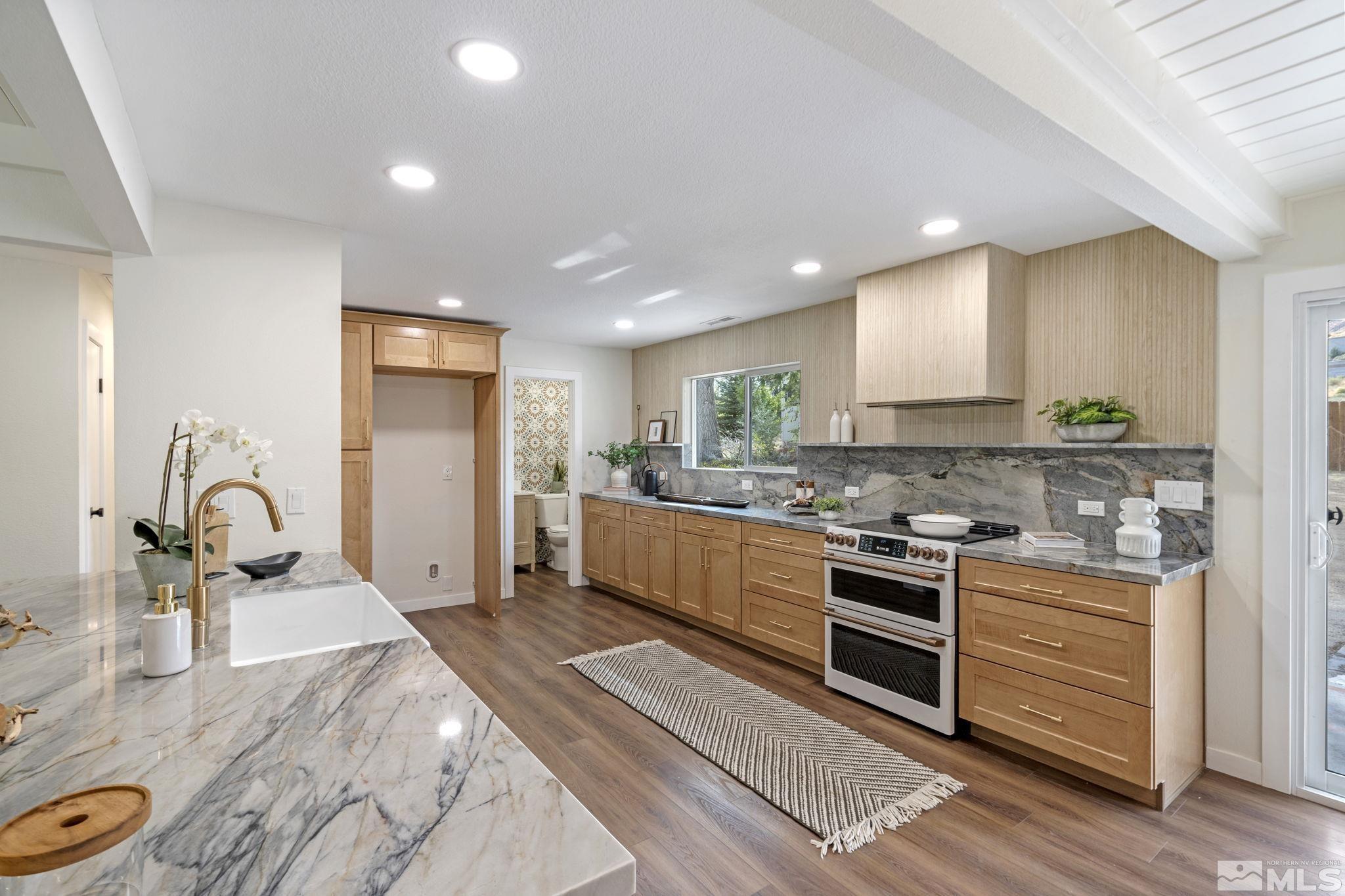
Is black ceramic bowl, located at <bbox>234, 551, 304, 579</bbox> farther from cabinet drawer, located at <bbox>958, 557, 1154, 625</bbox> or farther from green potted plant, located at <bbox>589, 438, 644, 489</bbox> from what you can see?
green potted plant, located at <bbox>589, 438, 644, 489</bbox>

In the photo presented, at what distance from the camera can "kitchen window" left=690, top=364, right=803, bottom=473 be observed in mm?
4758

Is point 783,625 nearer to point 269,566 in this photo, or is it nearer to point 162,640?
point 269,566

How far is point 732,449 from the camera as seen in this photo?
5289 mm

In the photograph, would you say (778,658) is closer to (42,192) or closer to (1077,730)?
(1077,730)

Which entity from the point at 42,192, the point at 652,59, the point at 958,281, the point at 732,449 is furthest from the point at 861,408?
the point at 42,192

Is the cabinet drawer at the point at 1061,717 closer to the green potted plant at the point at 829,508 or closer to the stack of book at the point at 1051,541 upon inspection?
the stack of book at the point at 1051,541

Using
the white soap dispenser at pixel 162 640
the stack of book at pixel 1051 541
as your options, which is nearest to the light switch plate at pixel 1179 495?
the stack of book at pixel 1051 541

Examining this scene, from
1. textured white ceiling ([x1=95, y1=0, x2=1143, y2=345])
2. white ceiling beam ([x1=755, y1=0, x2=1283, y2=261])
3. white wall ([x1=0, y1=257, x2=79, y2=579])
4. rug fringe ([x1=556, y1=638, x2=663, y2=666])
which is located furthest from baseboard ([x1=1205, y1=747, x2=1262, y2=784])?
white wall ([x1=0, y1=257, x2=79, y2=579])

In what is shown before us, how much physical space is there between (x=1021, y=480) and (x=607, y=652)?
2617mm

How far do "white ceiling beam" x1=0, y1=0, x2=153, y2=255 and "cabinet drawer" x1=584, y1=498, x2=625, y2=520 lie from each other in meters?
3.77

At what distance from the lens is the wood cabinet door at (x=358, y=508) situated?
13.2 feet

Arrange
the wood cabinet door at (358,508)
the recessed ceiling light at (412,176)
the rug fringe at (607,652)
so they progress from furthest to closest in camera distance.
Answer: the wood cabinet door at (358,508) < the rug fringe at (607,652) < the recessed ceiling light at (412,176)

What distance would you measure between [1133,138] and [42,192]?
3.53 metres

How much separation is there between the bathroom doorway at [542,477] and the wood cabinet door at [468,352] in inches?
22.9
